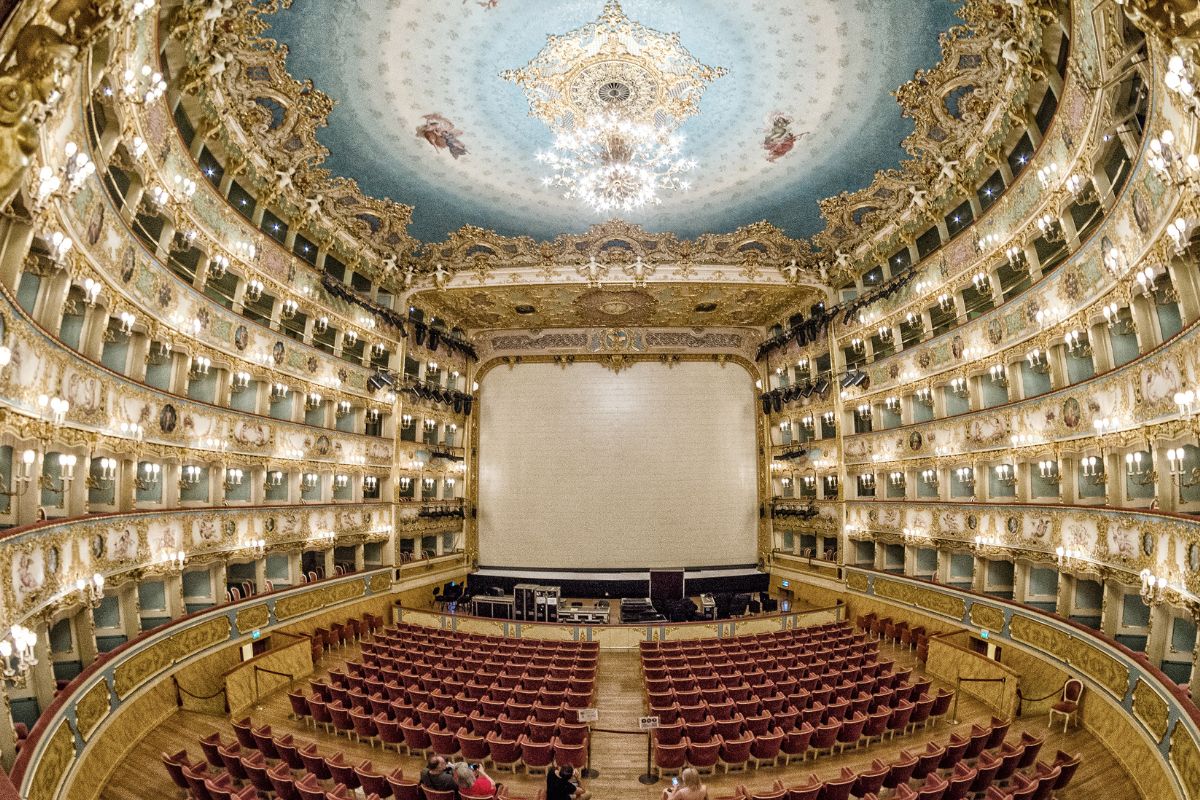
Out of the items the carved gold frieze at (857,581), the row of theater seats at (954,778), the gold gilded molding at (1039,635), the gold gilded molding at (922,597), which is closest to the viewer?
the row of theater seats at (954,778)

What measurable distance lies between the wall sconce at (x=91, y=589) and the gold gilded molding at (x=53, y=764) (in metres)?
2.26

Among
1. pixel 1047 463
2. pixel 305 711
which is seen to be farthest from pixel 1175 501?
pixel 305 711

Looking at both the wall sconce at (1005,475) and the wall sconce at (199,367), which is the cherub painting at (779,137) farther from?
the wall sconce at (199,367)

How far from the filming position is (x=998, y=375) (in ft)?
58.3

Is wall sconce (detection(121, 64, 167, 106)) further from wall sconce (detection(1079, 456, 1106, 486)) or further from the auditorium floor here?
wall sconce (detection(1079, 456, 1106, 486))

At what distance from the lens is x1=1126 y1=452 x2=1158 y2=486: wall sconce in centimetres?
1212

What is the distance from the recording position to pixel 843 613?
23.4m

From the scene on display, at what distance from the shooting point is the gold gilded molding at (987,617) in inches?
629

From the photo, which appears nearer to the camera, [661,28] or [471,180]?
[661,28]

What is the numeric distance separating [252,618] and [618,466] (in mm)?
17612

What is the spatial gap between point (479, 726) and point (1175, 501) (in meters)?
13.5

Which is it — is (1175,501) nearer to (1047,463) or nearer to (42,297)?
(1047,463)

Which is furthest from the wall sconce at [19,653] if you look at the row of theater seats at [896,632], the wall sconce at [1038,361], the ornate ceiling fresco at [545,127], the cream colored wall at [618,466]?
the cream colored wall at [618,466]

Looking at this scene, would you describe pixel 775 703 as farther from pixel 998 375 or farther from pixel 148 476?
pixel 148 476
